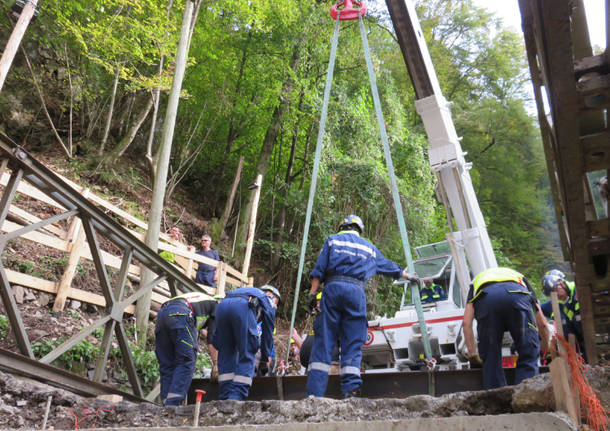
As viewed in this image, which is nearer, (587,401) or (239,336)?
(587,401)

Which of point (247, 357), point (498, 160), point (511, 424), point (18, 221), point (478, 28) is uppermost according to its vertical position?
point (478, 28)

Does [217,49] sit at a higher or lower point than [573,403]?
higher

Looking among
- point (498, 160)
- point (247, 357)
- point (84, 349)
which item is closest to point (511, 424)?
point (247, 357)

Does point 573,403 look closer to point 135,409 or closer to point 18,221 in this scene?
point 135,409

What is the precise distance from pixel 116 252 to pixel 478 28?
69.0 ft

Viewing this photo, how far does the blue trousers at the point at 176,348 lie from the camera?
490 cm

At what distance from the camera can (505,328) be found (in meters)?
4.36

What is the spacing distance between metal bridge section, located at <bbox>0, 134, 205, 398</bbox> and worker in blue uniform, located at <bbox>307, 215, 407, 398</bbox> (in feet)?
6.63

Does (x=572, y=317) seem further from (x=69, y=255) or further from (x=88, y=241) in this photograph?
(x=69, y=255)

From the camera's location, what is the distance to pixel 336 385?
190 inches

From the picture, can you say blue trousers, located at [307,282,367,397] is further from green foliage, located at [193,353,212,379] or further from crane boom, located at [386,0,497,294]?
green foliage, located at [193,353,212,379]

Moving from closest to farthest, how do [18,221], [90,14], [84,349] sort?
[84,349] → [18,221] → [90,14]

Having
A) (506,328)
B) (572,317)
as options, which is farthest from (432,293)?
(506,328)

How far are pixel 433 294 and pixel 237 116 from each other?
36.4 ft
